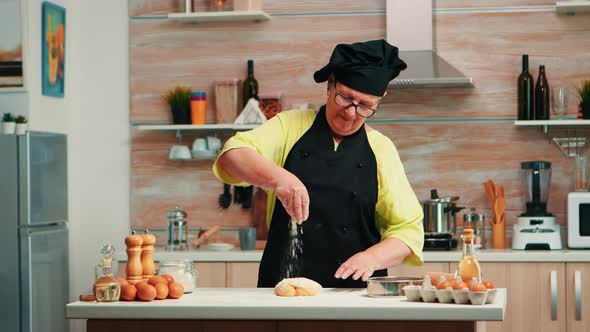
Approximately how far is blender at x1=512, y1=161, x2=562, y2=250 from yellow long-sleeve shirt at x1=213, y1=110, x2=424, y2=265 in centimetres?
204

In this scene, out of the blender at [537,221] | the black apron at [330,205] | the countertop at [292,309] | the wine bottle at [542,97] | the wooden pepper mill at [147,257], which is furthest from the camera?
the wine bottle at [542,97]

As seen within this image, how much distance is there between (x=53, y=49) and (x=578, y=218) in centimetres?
290

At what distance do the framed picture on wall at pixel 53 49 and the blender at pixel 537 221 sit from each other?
255cm

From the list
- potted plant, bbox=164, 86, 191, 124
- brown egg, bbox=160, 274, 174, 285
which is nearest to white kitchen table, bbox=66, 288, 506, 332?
brown egg, bbox=160, 274, 174, 285

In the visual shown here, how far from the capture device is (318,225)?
116 inches

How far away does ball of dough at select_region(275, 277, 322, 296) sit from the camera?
259 centimetres

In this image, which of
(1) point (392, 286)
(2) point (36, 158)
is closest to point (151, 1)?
(2) point (36, 158)

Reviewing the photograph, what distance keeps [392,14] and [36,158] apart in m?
1.98

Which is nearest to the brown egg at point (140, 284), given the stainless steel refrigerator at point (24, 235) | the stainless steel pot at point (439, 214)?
the stainless steel refrigerator at point (24, 235)

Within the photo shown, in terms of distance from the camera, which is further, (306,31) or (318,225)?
(306,31)

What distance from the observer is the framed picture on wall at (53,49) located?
16.7 feet

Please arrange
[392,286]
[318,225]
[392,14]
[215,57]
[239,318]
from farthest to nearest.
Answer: [215,57], [392,14], [318,225], [392,286], [239,318]

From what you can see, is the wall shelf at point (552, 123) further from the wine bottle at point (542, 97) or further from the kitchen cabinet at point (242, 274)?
the kitchen cabinet at point (242, 274)

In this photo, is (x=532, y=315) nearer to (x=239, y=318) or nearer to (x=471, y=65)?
(x=471, y=65)
